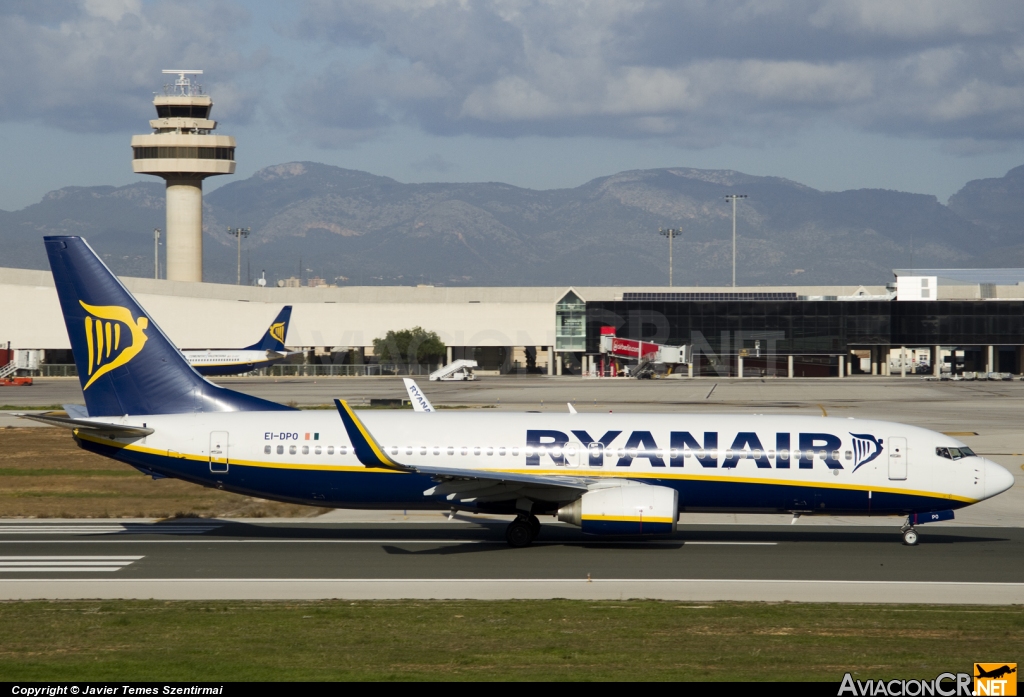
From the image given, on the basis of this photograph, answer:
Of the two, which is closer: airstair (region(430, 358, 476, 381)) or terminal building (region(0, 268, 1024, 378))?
airstair (region(430, 358, 476, 381))

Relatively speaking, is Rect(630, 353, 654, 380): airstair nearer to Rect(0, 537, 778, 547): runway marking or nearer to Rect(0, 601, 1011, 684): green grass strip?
Rect(0, 537, 778, 547): runway marking

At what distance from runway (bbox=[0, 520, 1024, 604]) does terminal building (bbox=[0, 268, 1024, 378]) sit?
122335mm

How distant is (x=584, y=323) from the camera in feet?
550

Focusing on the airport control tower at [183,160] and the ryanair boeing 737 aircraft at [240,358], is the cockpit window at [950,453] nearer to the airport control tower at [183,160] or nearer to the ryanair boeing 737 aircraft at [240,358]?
the ryanair boeing 737 aircraft at [240,358]

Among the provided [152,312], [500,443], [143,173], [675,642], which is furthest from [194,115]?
[675,642]

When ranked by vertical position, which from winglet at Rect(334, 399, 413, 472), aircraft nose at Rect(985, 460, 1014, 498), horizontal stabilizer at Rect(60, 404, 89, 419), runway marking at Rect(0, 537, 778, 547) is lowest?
runway marking at Rect(0, 537, 778, 547)

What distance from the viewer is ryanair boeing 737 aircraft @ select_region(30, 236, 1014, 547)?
29750mm

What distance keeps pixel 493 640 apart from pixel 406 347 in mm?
147161

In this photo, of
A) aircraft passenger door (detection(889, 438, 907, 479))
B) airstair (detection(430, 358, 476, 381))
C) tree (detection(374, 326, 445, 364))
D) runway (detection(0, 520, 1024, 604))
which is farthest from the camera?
tree (detection(374, 326, 445, 364))

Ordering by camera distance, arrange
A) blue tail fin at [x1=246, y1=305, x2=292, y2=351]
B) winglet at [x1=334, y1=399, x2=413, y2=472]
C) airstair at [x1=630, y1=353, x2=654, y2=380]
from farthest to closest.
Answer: airstair at [x1=630, y1=353, x2=654, y2=380]
blue tail fin at [x1=246, y1=305, x2=292, y2=351]
winglet at [x1=334, y1=399, x2=413, y2=472]

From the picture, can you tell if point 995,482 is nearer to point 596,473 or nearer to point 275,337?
point 596,473

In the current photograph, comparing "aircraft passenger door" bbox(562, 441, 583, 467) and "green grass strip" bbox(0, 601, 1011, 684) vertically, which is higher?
"aircraft passenger door" bbox(562, 441, 583, 467)

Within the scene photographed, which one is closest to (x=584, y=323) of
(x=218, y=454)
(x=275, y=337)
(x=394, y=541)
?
(x=275, y=337)

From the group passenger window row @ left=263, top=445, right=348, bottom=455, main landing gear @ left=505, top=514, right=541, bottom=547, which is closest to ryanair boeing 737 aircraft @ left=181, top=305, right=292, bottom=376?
passenger window row @ left=263, top=445, right=348, bottom=455
